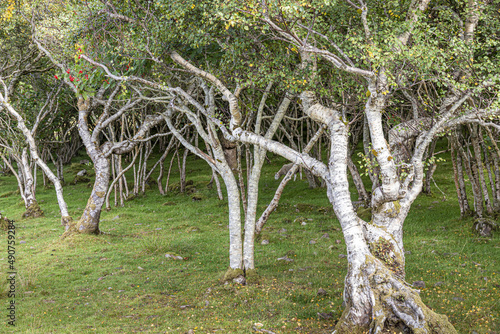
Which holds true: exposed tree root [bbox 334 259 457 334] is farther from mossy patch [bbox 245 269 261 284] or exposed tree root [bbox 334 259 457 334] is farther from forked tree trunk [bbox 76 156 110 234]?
forked tree trunk [bbox 76 156 110 234]

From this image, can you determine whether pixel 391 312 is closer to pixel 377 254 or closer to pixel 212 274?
pixel 377 254

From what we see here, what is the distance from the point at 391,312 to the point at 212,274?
280 inches

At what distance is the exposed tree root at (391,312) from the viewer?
8.70 metres

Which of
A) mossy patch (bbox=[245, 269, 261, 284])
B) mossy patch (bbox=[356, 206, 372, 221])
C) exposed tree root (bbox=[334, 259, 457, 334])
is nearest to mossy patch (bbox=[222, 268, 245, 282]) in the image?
mossy patch (bbox=[245, 269, 261, 284])

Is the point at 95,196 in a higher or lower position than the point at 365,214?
higher

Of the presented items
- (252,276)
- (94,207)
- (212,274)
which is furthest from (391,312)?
(94,207)

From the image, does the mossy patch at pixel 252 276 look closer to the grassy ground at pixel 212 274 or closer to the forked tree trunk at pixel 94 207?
the grassy ground at pixel 212 274

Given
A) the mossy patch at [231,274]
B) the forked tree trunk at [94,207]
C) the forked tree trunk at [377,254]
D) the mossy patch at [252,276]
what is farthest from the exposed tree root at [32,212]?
the forked tree trunk at [377,254]

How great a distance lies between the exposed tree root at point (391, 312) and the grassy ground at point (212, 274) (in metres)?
1.00

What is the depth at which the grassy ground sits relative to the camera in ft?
34.9

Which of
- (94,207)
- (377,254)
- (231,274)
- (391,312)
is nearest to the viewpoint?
(391,312)

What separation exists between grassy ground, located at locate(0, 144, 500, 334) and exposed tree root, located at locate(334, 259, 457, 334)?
100 centimetres

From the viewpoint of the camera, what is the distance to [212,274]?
578 inches

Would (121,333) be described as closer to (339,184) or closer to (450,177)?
(339,184)
